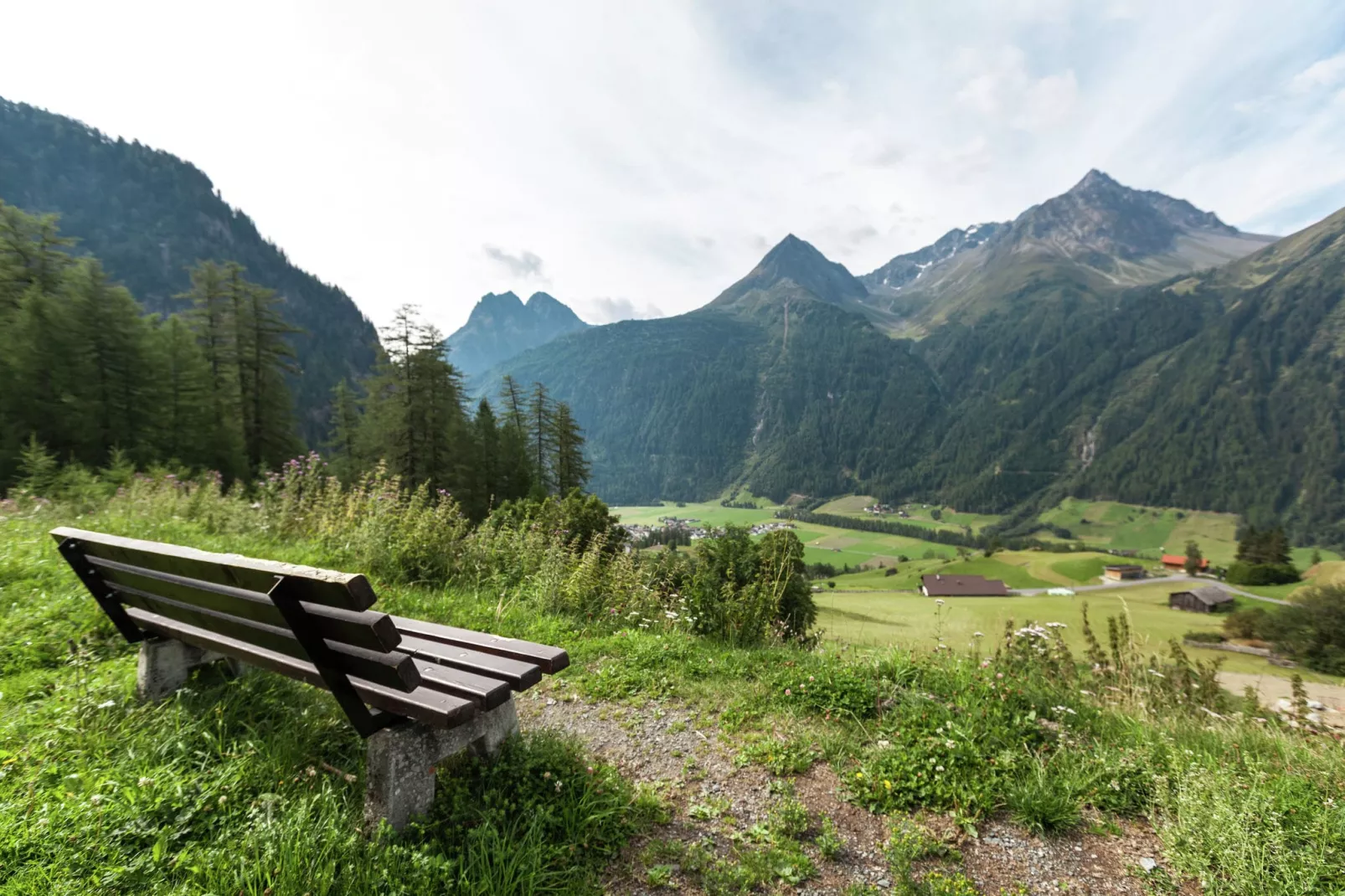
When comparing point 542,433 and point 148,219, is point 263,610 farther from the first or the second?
point 148,219

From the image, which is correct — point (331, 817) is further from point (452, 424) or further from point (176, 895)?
point (452, 424)

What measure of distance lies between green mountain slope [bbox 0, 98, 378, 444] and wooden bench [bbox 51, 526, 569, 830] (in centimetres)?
12381

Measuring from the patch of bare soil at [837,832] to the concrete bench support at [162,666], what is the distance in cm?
279

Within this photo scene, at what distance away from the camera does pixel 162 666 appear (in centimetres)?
359

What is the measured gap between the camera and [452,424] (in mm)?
31531

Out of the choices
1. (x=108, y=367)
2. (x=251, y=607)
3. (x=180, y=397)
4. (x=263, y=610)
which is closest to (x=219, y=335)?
(x=180, y=397)

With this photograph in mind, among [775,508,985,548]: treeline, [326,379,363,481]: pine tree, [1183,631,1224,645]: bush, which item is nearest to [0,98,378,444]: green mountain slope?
[326,379,363,481]: pine tree

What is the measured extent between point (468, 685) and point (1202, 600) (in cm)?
8489

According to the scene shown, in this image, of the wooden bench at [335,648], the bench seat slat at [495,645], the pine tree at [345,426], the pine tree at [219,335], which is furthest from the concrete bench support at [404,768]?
the pine tree at [345,426]

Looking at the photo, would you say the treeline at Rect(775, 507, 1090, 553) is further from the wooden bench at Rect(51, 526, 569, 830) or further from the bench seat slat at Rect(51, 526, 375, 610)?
the bench seat slat at Rect(51, 526, 375, 610)

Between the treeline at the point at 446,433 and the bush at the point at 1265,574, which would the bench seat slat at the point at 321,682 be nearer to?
the treeline at the point at 446,433

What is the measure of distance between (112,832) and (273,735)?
851 mm

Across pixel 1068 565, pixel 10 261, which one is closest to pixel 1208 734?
pixel 10 261

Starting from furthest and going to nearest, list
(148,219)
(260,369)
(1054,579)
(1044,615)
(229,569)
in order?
1. (148,219)
2. (1054,579)
3. (1044,615)
4. (260,369)
5. (229,569)
